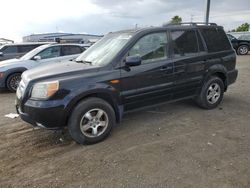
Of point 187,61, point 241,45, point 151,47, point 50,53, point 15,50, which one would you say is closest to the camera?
point 151,47

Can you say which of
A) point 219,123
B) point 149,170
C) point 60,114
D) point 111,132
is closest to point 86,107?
point 60,114

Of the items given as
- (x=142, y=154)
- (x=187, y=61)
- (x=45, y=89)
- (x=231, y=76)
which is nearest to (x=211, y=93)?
(x=231, y=76)

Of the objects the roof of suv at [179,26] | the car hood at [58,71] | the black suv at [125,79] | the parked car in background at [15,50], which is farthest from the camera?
the parked car in background at [15,50]

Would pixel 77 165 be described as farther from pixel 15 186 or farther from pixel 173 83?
pixel 173 83

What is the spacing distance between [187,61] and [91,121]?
2343 millimetres

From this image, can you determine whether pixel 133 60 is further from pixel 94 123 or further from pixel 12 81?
pixel 12 81

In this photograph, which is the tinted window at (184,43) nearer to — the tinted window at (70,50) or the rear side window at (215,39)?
the rear side window at (215,39)

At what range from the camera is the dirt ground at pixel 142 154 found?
131 inches

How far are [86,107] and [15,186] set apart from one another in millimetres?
1503

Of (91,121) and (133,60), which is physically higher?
(133,60)

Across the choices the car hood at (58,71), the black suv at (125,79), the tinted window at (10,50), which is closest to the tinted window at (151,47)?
the black suv at (125,79)

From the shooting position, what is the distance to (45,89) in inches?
158

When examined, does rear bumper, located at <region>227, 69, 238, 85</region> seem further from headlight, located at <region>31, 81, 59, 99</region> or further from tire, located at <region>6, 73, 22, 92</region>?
tire, located at <region>6, 73, 22, 92</region>

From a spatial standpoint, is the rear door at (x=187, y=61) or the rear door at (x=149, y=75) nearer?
the rear door at (x=149, y=75)
